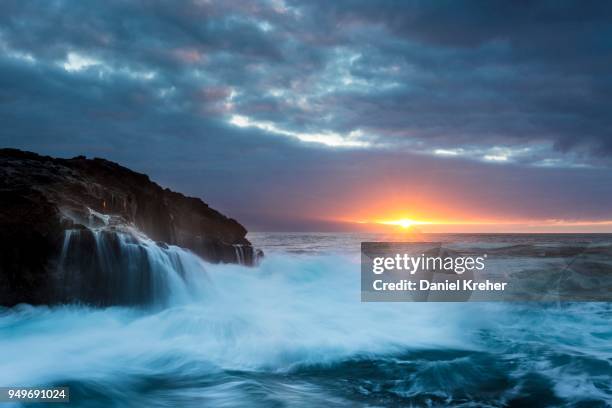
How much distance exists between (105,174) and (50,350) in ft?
31.3

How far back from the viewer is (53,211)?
10.4 metres

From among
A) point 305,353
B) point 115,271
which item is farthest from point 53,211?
point 305,353

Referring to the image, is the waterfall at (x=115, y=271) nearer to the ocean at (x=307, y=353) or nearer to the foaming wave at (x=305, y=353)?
the ocean at (x=307, y=353)

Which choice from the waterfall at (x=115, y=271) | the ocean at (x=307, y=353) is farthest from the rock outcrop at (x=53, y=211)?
the ocean at (x=307, y=353)

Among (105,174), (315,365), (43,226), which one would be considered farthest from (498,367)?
(105,174)

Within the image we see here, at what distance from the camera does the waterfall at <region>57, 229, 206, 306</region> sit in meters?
10.2

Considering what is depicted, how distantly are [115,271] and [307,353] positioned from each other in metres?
5.64

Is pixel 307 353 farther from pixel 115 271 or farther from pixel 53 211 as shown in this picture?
pixel 53 211

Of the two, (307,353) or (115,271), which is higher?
(115,271)

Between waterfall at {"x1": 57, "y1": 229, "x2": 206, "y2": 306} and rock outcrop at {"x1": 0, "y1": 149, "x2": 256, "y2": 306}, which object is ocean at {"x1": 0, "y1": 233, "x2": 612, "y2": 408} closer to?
waterfall at {"x1": 57, "y1": 229, "x2": 206, "y2": 306}

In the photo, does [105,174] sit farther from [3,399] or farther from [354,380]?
[354,380]

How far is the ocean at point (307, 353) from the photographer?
632cm

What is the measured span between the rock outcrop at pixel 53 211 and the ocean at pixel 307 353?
2.51ft

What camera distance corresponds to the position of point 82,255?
33.7ft
